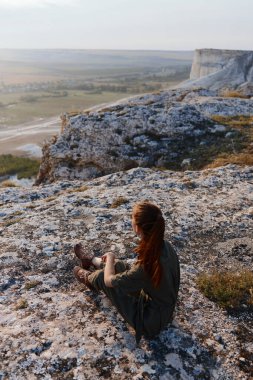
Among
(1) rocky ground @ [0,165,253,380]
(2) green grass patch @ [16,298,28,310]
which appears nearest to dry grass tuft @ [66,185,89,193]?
(1) rocky ground @ [0,165,253,380]

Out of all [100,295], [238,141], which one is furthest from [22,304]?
[238,141]

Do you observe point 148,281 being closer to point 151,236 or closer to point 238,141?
point 151,236

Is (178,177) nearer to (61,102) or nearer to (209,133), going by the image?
(209,133)

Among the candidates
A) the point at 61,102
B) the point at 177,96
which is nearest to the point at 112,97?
the point at 61,102

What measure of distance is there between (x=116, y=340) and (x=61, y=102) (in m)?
114

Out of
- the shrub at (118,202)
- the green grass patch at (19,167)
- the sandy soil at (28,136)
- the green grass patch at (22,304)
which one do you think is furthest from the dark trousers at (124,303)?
the sandy soil at (28,136)

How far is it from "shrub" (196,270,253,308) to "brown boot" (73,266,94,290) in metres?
2.15

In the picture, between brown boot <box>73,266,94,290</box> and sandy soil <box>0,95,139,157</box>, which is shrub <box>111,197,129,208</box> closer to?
brown boot <box>73,266,94,290</box>

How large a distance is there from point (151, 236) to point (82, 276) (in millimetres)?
2341

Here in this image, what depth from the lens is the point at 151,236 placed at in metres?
5.42

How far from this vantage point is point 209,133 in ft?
62.3

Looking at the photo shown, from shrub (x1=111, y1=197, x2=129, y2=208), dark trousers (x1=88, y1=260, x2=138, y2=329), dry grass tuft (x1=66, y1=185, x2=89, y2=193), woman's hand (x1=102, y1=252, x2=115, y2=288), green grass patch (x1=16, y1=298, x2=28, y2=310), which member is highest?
woman's hand (x1=102, y1=252, x2=115, y2=288)

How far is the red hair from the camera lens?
5.41 meters

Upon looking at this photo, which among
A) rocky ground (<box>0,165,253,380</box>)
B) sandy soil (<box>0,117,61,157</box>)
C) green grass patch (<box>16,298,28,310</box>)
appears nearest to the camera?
rocky ground (<box>0,165,253,380</box>)
